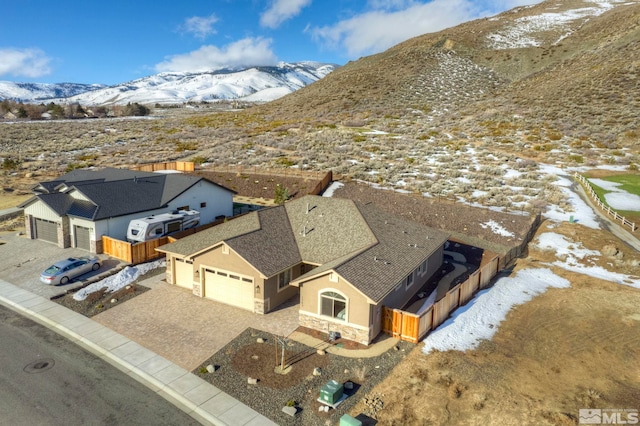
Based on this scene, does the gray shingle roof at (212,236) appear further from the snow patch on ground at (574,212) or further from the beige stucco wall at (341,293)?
the snow patch on ground at (574,212)

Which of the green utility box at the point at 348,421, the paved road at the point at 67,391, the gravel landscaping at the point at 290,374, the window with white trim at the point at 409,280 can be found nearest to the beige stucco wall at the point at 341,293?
the gravel landscaping at the point at 290,374

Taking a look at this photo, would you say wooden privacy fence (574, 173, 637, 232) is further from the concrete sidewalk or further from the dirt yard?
the concrete sidewalk

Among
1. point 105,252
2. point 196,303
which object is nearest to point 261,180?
point 105,252

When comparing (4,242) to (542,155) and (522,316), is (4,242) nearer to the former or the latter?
(522,316)

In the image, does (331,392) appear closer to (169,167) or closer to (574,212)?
(574,212)

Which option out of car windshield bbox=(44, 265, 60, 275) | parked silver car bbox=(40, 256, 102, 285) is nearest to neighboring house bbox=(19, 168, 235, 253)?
parked silver car bbox=(40, 256, 102, 285)

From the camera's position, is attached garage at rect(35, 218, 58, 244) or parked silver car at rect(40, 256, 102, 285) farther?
attached garage at rect(35, 218, 58, 244)

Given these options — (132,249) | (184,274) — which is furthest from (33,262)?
(184,274)
